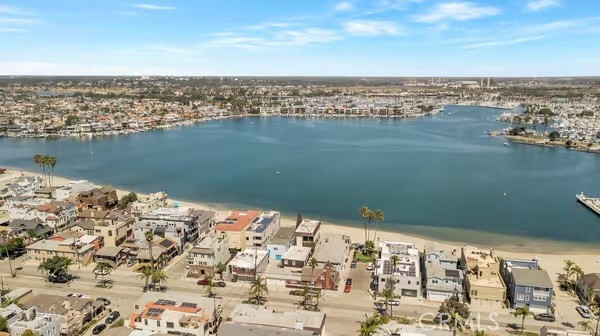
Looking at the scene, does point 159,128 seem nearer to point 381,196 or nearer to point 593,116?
point 381,196

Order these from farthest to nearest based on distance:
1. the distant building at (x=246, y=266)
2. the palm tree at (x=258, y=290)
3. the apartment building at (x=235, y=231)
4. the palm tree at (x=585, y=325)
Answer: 1. the apartment building at (x=235, y=231)
2. the distant building at (x=246, y=266)
3. the palm tree at (x=258, y=290)
4. the palm tree at (x=585, y=325)

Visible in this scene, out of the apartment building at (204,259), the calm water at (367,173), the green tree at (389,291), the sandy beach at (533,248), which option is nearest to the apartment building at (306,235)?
the sandy beach at (533,248)

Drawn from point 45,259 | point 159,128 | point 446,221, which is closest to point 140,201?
point 45,259

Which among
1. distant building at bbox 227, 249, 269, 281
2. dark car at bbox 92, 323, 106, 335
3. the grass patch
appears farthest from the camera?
the grass patch

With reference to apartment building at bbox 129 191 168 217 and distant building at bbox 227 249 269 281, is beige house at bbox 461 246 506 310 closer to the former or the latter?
distant building at bbox 227 249 269 281

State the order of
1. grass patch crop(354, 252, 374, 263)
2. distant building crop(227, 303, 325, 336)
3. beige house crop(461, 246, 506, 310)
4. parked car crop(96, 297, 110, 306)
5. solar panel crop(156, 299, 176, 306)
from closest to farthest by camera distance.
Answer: distant building crop(227, 303, 325, 336), solar panel crop(156, 299, 176, 306), parked car crop(96, 297, 110, 306), beige house crop(461, 246, 506, 310), grass patch crop(354, 252, 374, 263)

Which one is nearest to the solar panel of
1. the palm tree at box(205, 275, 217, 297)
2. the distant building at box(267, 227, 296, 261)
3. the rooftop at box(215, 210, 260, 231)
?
the palm tree at box(205, 275, 217, 297)

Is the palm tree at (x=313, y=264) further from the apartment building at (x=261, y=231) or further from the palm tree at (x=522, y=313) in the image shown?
the palm tree at (x=522, y=313)
